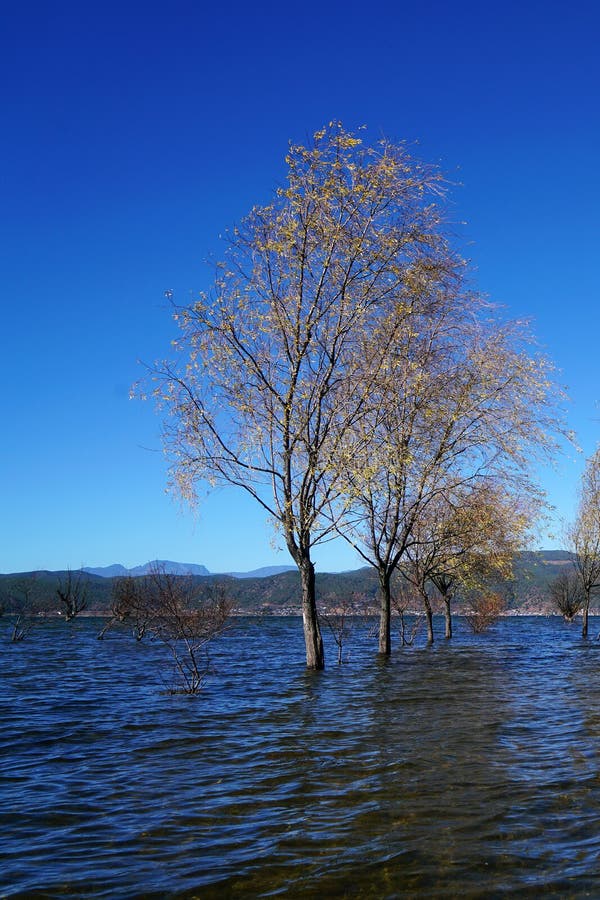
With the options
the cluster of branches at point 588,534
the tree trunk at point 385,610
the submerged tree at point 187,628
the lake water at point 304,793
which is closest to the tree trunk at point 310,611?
the lake water at point 304,793

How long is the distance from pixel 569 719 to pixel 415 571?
21599 mm

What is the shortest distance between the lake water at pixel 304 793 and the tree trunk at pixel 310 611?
2051mm

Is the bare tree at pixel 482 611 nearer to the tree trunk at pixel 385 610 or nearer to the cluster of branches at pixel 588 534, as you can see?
the cluster of branches at pixel 588 534

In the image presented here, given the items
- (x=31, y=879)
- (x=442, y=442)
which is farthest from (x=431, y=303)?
(x=31, y=879)

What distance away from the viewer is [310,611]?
21266 millimetres

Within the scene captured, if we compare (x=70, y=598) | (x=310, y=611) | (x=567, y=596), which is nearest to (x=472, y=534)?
(x=310, y=611)

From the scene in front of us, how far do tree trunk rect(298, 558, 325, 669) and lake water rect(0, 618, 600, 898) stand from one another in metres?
2.05

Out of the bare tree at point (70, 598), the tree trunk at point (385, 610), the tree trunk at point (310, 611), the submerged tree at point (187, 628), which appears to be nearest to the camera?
the submerged tree at point (187, 628)

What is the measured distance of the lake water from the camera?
6449mm

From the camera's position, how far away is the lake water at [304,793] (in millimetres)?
6449

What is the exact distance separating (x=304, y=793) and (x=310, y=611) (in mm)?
11961

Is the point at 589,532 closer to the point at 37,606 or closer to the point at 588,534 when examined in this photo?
the point at 588,534

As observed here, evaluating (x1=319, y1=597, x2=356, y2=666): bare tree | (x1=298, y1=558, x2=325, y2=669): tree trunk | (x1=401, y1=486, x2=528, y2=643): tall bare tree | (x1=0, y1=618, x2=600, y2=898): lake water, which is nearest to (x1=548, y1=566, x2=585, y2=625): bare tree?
(x1=319, y1=597, x2=356, y2=666): bare tree

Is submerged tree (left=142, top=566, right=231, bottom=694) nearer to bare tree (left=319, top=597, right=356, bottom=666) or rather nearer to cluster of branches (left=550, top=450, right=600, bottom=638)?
bare tree (left=319, top=597, right=356, bottom=666)
